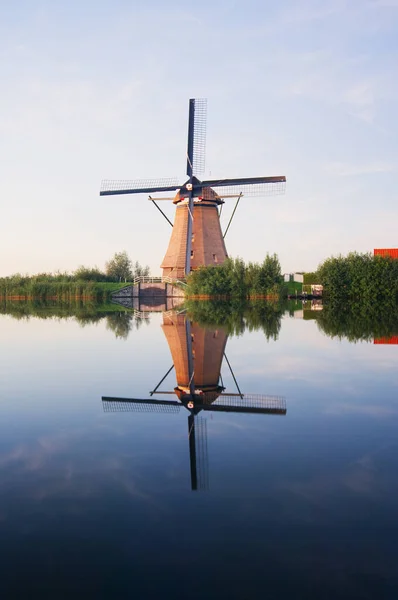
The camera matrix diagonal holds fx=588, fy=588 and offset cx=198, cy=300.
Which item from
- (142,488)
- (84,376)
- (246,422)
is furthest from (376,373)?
(142,488)

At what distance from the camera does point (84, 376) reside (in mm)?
10508

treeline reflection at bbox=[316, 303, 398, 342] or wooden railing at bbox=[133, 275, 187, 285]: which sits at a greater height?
wooden railing at bbox=[133, 275, 187, 285]

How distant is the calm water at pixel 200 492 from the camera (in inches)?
129

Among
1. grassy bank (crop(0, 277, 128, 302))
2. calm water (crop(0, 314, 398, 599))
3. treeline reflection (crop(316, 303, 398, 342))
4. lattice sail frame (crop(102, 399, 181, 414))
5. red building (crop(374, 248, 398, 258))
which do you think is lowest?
calm water (crop(0, 314, 398, 599))

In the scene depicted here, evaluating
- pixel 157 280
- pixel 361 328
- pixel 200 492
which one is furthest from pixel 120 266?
pixel 200 492

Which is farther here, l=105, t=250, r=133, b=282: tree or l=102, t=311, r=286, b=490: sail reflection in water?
l=105, t=250, r=133, b=282: tree

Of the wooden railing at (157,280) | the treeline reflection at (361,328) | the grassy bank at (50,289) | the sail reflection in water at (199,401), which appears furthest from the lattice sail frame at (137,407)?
the grassy bank at (50,289)

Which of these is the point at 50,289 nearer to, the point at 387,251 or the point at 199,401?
the point at 387,251

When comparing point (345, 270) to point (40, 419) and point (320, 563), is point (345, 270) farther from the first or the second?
point (320, 563)

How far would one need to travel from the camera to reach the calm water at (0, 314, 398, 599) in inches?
129

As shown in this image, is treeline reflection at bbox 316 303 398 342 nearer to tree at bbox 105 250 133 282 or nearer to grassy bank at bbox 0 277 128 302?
grassy bank at bbox 0 277 128 302

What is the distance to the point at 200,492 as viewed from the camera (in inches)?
A: 178

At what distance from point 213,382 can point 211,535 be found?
5809 millimetres

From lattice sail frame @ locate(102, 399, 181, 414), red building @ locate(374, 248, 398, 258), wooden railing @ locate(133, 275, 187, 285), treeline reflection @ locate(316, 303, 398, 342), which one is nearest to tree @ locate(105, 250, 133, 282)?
wooden railing @ locate(133, 275, 187, 285)
